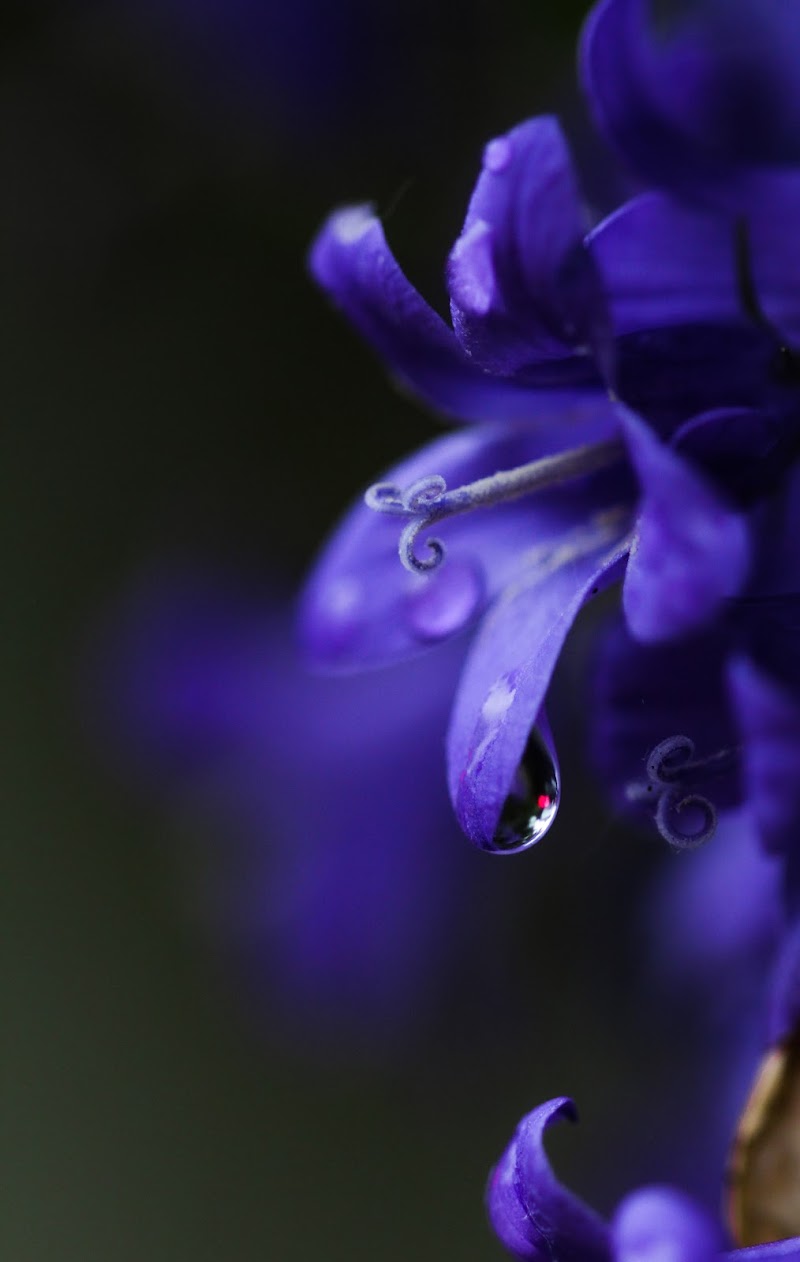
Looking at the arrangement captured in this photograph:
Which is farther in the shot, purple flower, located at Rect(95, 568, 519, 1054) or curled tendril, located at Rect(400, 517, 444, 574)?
purple flower, located at Rect(95, 568, 519, 1054)

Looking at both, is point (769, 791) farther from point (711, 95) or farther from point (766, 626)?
point (711, 95)

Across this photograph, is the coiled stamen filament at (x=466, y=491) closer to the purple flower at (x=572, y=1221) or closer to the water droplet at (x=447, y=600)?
the water droplet at (x=447, y=600)

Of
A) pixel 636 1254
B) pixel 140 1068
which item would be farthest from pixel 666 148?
pixel 140 1068

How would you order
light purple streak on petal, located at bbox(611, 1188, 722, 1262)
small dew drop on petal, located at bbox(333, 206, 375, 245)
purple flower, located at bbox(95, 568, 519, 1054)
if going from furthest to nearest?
purple flower, located at bbox(95, 568, 519, 1054) < small dew drop on petal, located at bbox(333, 206, 375, 245) < light purple streak on petal, located at bbox(611, 1188, 722, 1262)

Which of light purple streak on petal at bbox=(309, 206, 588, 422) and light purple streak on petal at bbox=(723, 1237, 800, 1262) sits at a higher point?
light purple streak on petal at bbox=(309, 206, 588, 422)

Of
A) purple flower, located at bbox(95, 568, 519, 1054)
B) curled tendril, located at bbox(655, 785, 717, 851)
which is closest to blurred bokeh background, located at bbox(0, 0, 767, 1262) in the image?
purple flower, located at bbox(95, 568, 519, 1054)

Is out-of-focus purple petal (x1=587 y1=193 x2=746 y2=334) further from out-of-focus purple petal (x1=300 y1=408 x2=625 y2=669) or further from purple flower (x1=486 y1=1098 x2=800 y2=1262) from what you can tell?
purple flower (x1=486 y1=1098 x2=800 y2=1262)

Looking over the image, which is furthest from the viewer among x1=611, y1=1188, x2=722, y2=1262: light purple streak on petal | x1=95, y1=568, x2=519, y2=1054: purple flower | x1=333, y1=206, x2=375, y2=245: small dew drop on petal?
x1=95, y1=568, x2=519, y2=1054: purple flower

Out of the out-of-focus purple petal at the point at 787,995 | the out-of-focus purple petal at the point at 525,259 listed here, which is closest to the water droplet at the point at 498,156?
the out-of-focus purple petal at the point at 525,259
